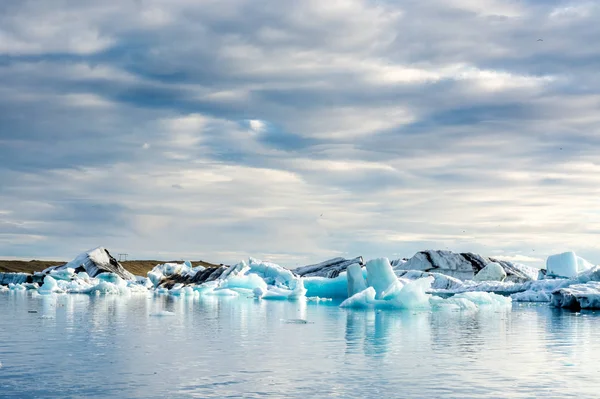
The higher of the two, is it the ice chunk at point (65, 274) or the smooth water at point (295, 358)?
the ice chunk at point (65, 274)

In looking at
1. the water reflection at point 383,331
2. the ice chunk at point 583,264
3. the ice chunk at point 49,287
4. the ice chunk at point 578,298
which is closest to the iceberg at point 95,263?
the ice chunk at point 49,287

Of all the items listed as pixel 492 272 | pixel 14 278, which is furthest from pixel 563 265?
pixel 14 278

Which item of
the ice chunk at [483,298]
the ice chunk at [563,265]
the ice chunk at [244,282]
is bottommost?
the ice chunk at [483,298]

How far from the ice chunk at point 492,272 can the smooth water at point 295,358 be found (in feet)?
79.0

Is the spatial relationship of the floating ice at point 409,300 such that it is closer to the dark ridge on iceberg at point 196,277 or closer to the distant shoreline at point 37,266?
the dark ridge on iceberg at point 196,277

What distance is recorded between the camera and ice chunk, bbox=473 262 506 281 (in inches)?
1816

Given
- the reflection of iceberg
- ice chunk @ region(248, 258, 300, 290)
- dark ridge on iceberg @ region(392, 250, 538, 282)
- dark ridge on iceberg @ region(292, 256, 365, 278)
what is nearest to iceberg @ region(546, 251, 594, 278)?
dark ridge on iceberg @ region(392, 250, 538, 282)

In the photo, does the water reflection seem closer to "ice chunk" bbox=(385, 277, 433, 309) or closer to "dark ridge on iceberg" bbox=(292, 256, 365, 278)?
"ice chunk" bbox=(385, 277, 433, 309)

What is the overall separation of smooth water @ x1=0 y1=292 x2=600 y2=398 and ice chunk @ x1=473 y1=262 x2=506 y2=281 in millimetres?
24085

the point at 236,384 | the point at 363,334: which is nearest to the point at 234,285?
the point at 363,334

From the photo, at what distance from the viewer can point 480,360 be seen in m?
13.2

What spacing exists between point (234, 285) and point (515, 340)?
33145mm

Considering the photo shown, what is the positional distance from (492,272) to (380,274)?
15.8 metres

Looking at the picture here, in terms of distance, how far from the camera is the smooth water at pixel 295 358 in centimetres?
1012
